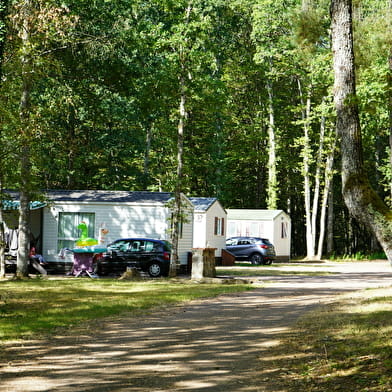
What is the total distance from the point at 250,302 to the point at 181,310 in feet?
7.03

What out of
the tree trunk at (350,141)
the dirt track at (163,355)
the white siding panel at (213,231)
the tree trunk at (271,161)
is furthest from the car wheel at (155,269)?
the tree trunk at (271,161)

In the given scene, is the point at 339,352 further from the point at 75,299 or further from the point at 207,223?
the point at 207,223

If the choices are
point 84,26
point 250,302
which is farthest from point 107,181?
point 250,302

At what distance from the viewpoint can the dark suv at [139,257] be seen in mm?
24109

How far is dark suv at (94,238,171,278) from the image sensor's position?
2411cm

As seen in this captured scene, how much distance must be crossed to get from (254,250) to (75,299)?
67.5 ft

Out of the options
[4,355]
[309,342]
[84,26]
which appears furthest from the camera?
[84,26]

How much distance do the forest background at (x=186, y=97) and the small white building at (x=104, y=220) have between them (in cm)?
152

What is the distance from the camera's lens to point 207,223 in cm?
3247

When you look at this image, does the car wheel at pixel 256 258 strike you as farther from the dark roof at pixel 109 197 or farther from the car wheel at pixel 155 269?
the car wheel at pixel 155 269

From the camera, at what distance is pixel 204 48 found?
24.7m

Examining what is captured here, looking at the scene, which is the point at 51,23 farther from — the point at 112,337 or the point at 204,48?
the point at 112,337

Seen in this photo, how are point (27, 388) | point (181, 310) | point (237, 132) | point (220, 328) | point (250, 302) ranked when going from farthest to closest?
point (237, 132)
point (250, 302)
point (181, 310)
point (220, 328)
point (27, 388)

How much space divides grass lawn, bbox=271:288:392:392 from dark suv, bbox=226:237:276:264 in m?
22.2
